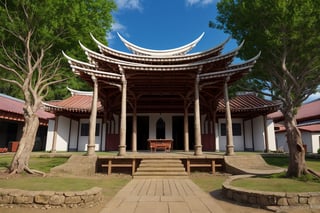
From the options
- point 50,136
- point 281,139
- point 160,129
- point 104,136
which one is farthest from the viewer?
point 281,139

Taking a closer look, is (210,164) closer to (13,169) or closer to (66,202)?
(66,202)

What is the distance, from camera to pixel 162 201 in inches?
199

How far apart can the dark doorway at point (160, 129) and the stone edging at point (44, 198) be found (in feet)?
42.0

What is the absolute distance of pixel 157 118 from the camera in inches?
692

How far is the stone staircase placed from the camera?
890cm

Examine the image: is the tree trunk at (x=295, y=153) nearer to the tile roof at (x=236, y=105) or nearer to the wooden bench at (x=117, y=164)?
the wooden bench at (x=117, y=164)

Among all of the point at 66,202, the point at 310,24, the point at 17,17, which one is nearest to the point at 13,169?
the point at 66,202

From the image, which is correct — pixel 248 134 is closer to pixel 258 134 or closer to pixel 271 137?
pixel 258 134

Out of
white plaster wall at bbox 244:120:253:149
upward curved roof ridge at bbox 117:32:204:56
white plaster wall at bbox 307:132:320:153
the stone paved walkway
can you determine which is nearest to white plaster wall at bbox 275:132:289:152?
white plaster wall at bbox 307:132:320:153

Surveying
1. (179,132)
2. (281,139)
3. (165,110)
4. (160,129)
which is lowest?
(281,139)

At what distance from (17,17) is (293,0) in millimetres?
13539

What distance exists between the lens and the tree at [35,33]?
9.01m

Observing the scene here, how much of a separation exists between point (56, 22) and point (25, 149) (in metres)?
6.18

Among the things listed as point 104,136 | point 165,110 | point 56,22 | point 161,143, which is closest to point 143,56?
point 56,22
